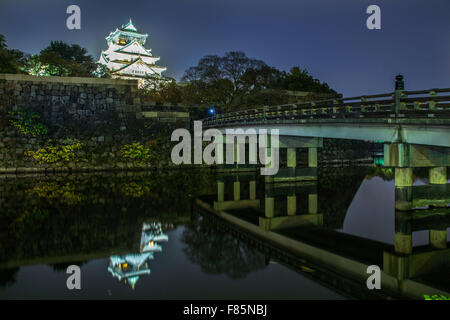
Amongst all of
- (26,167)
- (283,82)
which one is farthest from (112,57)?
(26,167)

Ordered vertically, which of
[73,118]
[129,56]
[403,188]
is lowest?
[403,188]

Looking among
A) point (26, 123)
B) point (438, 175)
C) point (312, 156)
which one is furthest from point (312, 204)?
point (26, 123)

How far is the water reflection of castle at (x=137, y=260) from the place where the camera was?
8.55m

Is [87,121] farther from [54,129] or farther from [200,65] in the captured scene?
[200,65]

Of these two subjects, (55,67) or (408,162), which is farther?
(55,67)

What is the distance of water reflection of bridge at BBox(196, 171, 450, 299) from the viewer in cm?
797

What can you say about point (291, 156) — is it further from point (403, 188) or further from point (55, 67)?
point (55, 67)

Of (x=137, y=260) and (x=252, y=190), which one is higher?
(x=252, y=190)

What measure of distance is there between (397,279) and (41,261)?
8481 mm

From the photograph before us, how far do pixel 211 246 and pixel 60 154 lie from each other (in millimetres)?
25291

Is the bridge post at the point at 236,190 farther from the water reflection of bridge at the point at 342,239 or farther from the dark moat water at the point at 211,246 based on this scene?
the dark moat water at the point at 211,246

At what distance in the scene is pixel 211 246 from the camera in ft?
36.8

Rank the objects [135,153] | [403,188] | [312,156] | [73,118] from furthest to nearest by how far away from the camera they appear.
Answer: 1. [73,118]
2. [135,153]
3. [312,156]
4. [403,188]
